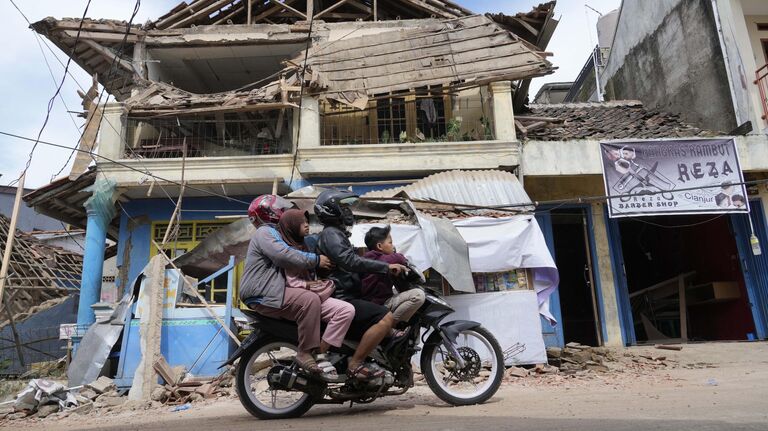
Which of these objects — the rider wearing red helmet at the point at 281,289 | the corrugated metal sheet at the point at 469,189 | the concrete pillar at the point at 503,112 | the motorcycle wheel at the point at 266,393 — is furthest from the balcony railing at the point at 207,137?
the motorcycle wheel at the point at 266,393

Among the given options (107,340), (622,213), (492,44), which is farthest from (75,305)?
(622,213)

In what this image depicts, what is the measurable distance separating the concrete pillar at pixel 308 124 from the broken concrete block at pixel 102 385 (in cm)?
510

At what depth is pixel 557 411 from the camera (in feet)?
12.0

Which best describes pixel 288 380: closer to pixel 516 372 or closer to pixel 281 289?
pixel 281 289

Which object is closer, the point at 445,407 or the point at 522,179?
the point at 445,407

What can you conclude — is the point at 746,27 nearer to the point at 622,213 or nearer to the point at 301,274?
the point at 622,213

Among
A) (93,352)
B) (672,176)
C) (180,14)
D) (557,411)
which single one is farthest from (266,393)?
(180,14)

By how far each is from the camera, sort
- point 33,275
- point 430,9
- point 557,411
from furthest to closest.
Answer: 1. point 33,275
2. point 430,9
3. point 557,411

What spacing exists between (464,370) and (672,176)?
7.85 meters

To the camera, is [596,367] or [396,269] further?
[596,367]

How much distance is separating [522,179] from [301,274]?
23.1 ft

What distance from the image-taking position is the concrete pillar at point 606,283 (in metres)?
10.1

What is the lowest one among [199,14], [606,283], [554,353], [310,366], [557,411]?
[557,411]

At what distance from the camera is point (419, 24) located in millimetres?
12352
